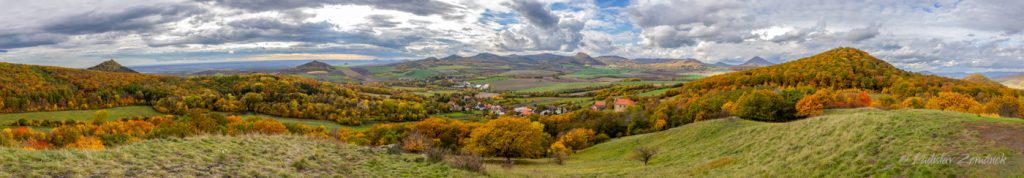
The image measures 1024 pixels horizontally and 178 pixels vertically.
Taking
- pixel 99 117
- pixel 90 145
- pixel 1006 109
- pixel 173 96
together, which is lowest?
pixel 99 117

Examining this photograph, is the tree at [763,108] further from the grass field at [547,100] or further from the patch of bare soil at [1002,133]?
the grass field at [547,100]

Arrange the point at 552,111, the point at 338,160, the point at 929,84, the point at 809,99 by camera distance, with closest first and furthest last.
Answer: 1. the point at 338,160
2. the point at 809,99
3. the point at 929,84
4. the point at 552,111

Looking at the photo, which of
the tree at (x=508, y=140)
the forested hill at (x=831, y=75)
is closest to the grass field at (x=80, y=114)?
the tree at (x=508, y=140)

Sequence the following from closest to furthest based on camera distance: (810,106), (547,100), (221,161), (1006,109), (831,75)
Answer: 1. (221,161)
2. (810,106)
3. (1006,109)
4. (831,75)
5. (547,100)

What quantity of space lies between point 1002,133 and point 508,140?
3735 cm

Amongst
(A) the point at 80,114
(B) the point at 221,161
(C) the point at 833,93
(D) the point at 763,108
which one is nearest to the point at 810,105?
(D) the point at 763,108

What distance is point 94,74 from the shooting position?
4724 inches

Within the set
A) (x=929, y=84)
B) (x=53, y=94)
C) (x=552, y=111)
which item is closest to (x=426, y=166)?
(x=552, y=111)

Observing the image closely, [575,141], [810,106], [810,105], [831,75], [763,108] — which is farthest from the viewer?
[831,75]

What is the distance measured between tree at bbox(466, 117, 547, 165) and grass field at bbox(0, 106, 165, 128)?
80.2 meters

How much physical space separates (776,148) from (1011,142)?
33.4 feet

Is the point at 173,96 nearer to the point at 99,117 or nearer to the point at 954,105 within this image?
the point at 99,117

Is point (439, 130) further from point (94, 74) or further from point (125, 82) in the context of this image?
point (94, 74)

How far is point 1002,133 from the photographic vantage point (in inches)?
782
